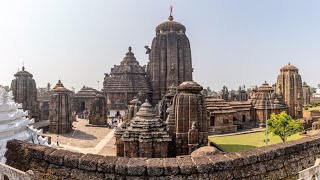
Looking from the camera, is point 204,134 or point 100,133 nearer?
point 204,134

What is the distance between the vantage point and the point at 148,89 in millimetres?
50219

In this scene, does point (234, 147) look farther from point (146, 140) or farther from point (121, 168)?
point (121, 168)

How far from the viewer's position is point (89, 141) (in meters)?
29.8

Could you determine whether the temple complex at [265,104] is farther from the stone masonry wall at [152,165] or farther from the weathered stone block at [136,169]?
the weathered stone block at [136,169]

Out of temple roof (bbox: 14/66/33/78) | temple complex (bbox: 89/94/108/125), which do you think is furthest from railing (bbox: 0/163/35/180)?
temple roof (bbox: 14/66/33/78)

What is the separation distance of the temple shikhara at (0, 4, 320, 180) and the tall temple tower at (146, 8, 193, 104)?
0.17m

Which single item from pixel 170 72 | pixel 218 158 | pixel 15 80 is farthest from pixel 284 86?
pixel 218 158

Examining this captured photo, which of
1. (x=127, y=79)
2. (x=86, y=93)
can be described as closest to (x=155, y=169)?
(x=127, y=79)

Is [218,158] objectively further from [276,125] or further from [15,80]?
[15,80]

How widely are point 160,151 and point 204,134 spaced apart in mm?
3615

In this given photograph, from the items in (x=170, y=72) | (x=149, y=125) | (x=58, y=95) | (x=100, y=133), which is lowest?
(x=100, y=133)

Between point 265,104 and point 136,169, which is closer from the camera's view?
point 136,169

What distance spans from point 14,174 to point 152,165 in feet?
7.89

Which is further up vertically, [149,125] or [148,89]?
[148,89]
